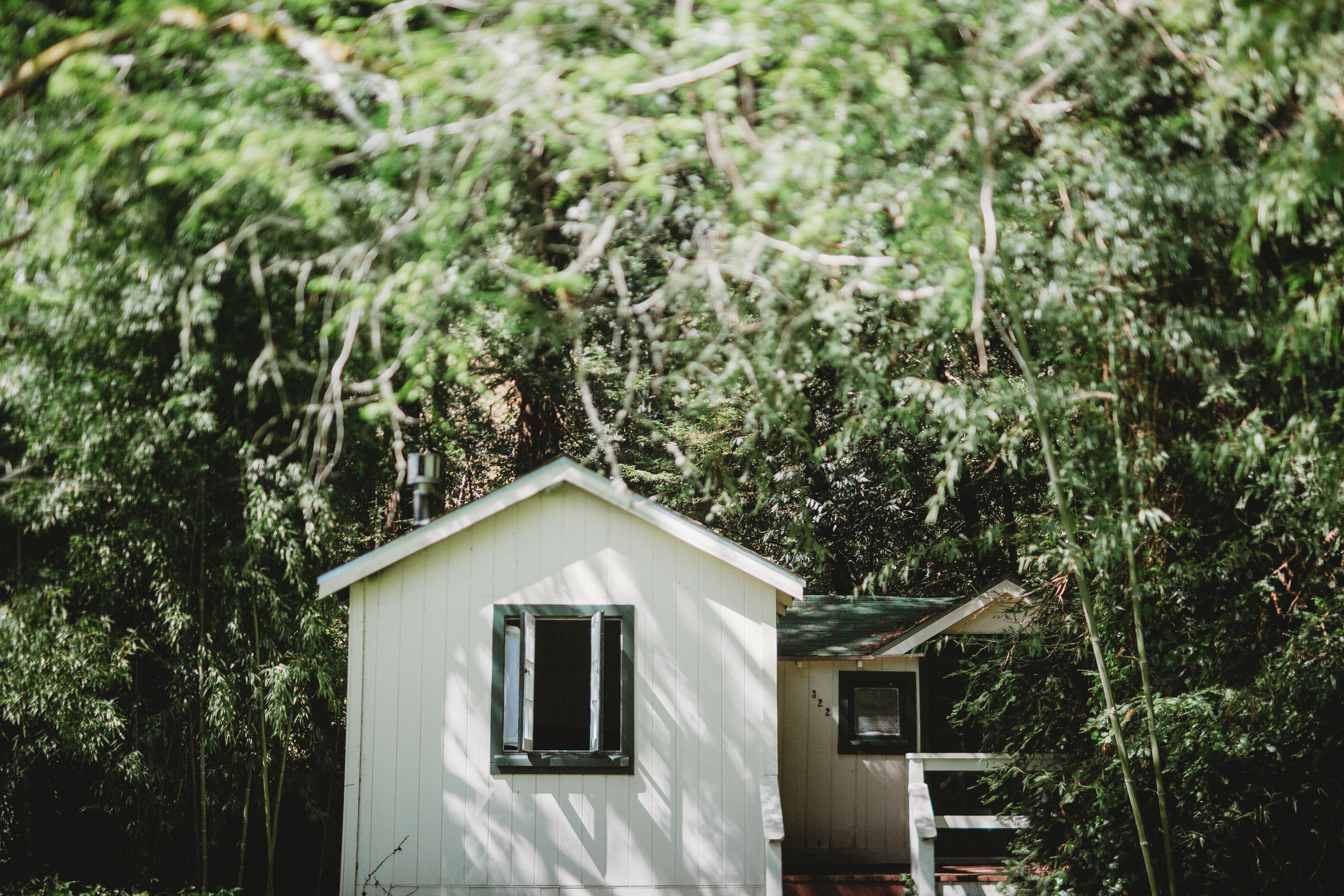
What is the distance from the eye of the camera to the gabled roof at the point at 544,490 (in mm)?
6113

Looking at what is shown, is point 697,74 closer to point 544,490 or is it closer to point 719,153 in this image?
point 719,153

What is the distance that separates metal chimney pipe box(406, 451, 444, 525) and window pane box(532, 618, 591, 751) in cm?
258

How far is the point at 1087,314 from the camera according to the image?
13.8 ft

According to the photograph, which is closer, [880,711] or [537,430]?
[880,711]

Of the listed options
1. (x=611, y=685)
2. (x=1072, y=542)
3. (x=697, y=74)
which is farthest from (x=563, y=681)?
(x=697, y=74)

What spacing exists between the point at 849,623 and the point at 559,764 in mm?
3348

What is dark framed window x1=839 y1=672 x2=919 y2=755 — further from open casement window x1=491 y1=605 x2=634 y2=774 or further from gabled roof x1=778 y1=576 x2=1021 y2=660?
open casement window x1=491 y1=605 x2=634 y2=774

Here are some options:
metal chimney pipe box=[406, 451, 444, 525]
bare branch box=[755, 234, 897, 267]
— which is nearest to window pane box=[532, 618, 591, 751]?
metal chimney pipe box=[406, 451, 444, 525]

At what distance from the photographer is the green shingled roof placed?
300 inches

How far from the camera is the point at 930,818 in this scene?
596cm

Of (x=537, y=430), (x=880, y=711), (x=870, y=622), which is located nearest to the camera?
(x=880, y=711)

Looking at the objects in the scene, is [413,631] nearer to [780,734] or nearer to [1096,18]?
[780,734]

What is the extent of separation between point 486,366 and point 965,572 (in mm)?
6826

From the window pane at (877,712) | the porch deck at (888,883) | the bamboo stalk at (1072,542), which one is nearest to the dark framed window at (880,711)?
the window pane at (877,712)
